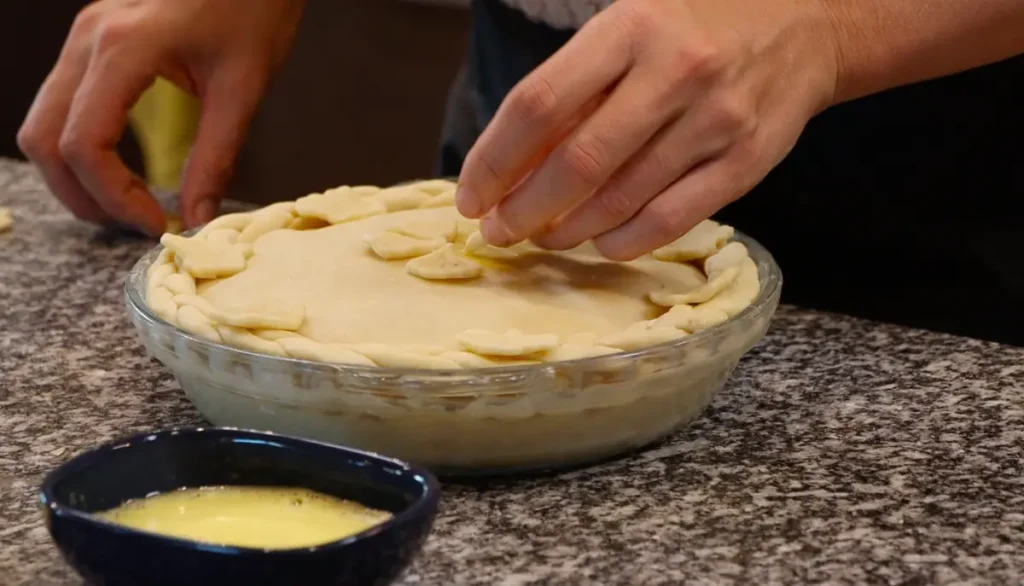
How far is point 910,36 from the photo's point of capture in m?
0.90

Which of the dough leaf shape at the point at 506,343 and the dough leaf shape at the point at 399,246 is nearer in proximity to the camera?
the dough leaf shape at the point at 506,343

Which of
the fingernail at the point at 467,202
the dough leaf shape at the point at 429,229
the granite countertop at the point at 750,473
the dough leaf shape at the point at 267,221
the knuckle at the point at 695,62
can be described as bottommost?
the granite countertop at the point at 750,473

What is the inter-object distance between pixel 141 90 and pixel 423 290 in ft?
2.11

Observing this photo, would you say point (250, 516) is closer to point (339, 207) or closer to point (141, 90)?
point (339, 207)

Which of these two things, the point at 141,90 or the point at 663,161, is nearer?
the point at 663,161

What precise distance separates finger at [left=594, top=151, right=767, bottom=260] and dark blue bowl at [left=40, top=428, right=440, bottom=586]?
32cm

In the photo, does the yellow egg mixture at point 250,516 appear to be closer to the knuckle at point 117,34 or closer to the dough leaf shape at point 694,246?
the dough leaf shape at point 694,246

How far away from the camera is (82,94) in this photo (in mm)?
1275

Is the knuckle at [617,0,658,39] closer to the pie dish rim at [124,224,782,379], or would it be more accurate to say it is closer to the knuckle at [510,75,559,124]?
the knuckle at [510,75,559,124]

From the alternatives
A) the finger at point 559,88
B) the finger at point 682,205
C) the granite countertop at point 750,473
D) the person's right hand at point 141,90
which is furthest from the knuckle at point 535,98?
the person's right hand at point 141,90

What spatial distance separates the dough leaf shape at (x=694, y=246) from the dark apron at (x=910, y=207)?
1.02 feet

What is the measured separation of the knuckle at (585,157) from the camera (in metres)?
0.77

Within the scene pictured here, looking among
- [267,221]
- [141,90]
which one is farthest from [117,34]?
[267,221]

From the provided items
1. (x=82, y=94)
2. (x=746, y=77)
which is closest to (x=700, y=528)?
(x=746, y=77)
